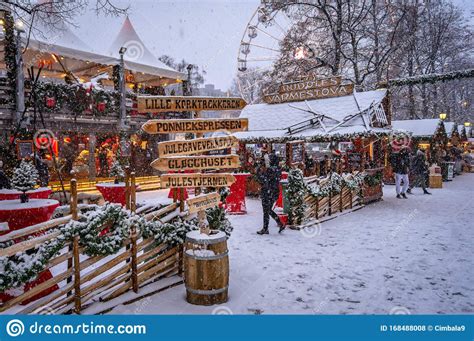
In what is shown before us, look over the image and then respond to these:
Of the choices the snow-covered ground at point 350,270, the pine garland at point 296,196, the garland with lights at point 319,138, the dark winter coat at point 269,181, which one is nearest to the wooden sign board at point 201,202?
the snow-covered ground at point 350,270

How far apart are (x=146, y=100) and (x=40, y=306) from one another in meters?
2.65

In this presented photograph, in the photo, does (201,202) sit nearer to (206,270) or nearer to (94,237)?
(206,270)

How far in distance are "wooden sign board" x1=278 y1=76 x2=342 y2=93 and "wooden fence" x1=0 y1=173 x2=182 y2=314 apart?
477 inches

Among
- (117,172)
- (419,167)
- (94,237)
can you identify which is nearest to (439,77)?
(419,167)

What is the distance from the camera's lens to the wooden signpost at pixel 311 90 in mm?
15066

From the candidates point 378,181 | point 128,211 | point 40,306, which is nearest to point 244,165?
point 378,181

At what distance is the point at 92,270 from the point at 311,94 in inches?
535

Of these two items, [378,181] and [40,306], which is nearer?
[40,306]

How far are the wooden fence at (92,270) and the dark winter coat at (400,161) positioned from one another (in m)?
10.5

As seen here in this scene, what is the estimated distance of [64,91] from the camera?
14266 millimetres

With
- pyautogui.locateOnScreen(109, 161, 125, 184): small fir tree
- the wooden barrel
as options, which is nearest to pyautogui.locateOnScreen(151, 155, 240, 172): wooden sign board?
the wooden barrel

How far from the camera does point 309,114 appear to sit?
14.8 meters

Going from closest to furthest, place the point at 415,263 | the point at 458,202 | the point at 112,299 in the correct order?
the point at 112,299
the point at 415,263
the point at 458,202

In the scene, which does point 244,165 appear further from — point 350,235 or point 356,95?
point 350,235
